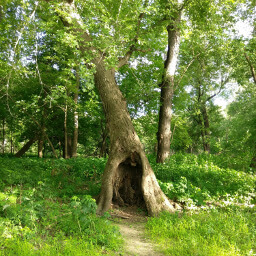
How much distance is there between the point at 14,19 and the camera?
12.3m

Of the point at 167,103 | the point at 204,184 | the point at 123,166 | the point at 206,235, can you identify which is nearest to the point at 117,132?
the point at 123,166

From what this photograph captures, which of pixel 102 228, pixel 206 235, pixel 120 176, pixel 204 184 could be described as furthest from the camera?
pixel 204 184

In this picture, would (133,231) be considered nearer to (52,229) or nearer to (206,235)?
(206,235)

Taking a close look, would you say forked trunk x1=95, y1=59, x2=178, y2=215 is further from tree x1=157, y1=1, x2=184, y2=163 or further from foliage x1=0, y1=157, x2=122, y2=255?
tree x1=157, y1=1, x2=184, y2=163

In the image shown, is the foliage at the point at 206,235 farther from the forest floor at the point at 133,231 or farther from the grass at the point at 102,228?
the forest floor at the point at 133,231

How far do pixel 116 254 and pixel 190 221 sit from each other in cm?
199

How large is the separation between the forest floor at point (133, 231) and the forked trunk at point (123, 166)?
35 centimetres

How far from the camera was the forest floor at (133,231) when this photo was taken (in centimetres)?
421

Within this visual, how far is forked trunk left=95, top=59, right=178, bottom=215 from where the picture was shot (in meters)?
6.52

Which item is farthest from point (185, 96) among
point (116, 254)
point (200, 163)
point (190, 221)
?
point (116, 254)

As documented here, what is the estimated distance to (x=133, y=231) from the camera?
535 cm

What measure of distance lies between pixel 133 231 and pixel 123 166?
2.37 meters

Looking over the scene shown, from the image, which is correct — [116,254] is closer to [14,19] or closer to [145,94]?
[145,94]

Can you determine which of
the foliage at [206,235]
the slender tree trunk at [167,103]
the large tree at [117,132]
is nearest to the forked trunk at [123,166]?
the large tree at [117,132]
